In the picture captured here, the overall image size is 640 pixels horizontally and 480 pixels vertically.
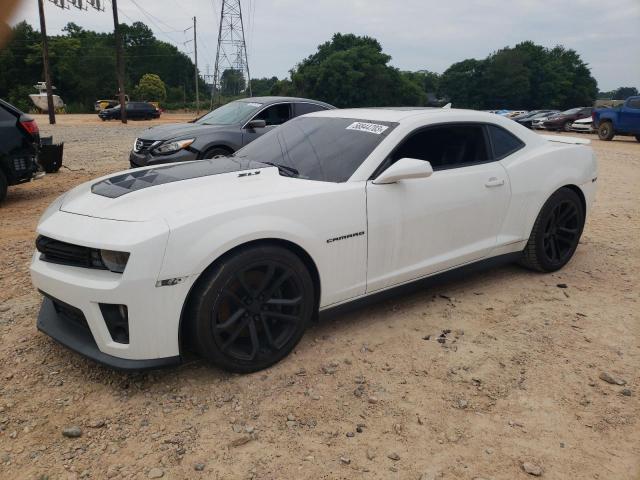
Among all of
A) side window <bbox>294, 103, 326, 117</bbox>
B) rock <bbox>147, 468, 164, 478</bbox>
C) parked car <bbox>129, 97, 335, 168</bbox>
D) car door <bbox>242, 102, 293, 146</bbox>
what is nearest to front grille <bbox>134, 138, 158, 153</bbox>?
parked car <bbox>129, 97, 335, 168</bbox>

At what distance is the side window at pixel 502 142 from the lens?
158 inches

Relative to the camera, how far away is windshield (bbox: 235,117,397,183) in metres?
3.31

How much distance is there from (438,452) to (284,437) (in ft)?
2.34

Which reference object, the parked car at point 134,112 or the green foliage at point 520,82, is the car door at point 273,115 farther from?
the green foliage at point 520,82

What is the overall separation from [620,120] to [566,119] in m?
8.14

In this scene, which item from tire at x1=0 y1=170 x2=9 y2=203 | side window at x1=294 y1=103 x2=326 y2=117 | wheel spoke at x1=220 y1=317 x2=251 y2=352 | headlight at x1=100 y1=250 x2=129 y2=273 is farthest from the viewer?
side window at x1=294 y1=103 x2=326 y2=117

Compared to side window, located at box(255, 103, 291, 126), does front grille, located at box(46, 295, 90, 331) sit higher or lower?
lower

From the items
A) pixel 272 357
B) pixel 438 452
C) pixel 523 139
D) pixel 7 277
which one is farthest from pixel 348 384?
pixel 7 277

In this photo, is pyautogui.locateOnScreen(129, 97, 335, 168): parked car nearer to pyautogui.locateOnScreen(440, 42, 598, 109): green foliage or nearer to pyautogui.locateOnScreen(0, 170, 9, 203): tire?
pyautogui.locateOnScreen(0, 170, 9, 203): tire

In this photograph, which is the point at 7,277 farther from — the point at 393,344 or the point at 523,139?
the point at 523,139

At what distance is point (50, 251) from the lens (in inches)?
110

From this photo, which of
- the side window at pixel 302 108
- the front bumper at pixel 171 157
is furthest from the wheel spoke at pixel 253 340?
the side window at pixel 302 108

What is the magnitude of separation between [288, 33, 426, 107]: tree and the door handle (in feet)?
180

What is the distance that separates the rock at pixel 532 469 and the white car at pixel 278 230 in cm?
136
